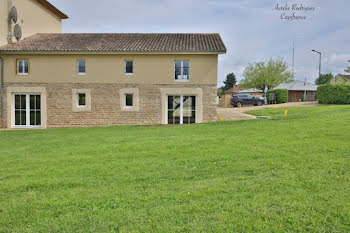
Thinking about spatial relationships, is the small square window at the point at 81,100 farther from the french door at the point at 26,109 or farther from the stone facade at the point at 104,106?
the french door at the point at 26,109

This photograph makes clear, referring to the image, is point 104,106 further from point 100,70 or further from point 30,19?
point 30,19

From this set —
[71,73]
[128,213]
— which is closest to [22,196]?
[128,213]

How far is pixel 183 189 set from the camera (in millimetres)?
4617

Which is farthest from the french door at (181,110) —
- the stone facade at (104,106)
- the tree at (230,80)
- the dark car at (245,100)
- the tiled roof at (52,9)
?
the tree at (230,80)

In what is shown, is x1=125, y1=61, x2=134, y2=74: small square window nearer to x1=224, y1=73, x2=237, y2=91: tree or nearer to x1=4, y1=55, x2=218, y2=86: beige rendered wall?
x1=4, y1=55, x2=218, y2=86: beige rendered wall

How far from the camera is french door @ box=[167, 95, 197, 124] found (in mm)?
18375

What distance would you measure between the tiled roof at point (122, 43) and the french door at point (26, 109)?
9.89ft

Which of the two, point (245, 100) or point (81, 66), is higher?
point (81, 66)

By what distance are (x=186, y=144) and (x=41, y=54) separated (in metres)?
14.2

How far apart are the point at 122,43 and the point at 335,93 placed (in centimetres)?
2105

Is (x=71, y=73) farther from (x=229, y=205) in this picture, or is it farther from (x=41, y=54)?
(x=229, y=205)

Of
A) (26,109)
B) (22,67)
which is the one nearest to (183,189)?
(26,109)

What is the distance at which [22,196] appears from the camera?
454cm

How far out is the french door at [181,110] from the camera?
1838 centimetres
